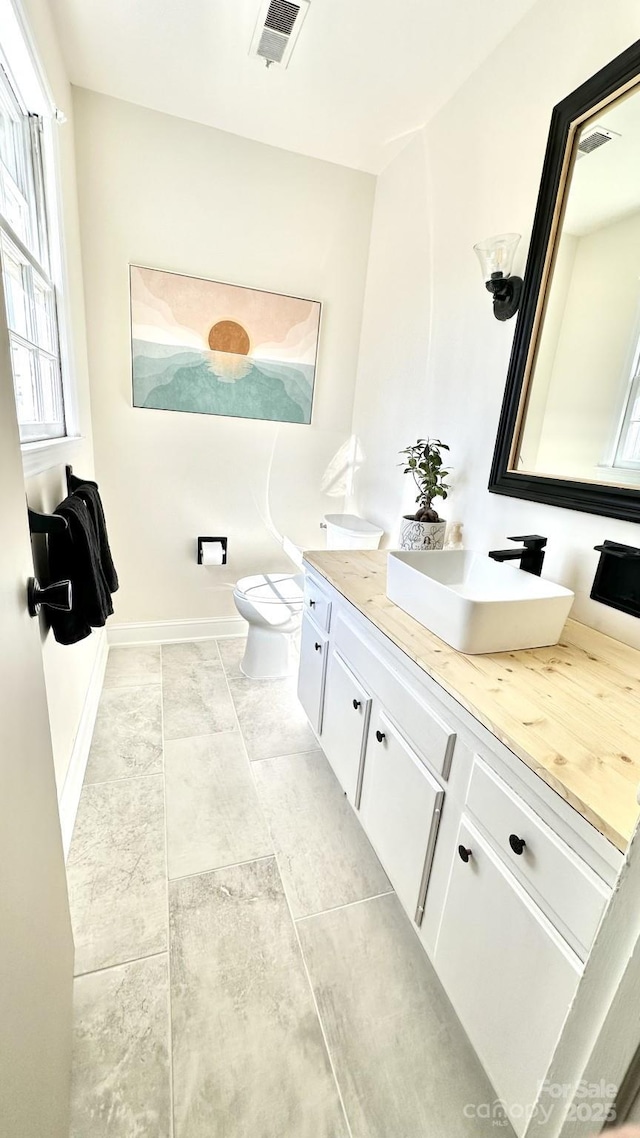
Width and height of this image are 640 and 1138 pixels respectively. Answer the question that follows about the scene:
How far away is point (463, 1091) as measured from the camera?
0.99 metres

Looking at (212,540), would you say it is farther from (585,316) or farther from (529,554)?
(585,316)

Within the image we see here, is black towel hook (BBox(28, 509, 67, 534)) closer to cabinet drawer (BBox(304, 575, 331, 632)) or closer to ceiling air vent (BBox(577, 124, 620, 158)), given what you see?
cabinet drawer (BBox(304, 575, 331, 632))

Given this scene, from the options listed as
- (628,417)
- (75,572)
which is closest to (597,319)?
(628,417)

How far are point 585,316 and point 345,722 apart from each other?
139 centimetres

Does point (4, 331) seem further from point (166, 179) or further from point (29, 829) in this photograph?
point (166, 179)

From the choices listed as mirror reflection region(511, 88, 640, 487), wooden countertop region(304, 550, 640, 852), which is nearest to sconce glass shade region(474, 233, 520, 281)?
mirror reflection region(511, 88, 640, 487)

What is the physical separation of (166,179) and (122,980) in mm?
2998

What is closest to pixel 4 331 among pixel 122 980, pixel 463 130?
pixel 122 980

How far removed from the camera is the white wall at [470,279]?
1273 millimetres

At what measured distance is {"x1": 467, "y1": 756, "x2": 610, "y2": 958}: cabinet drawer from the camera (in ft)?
2.17

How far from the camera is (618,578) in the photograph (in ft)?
3.84

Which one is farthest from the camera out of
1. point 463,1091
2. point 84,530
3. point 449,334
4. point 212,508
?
point 212,508

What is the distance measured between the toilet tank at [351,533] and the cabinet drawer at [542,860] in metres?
1.51

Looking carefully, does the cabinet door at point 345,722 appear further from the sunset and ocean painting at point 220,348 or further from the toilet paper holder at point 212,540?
the sunset and ocean painting at point 220,348
